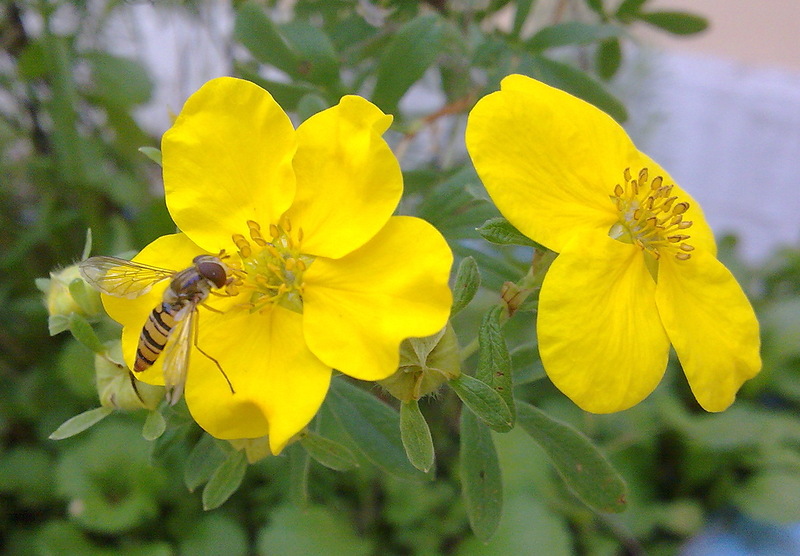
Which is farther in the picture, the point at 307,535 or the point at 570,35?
the point at 307,535

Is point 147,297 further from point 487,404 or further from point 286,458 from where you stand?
point 286,458

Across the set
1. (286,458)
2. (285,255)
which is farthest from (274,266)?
(286,458)

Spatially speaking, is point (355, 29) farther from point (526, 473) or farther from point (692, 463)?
point (692, 463)

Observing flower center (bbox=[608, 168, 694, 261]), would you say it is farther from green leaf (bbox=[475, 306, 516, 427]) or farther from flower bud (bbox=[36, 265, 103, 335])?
flower bud (bbox=[36, 265, 103, 335])

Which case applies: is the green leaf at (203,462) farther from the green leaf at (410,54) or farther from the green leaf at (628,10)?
the green leaf at (628,10)

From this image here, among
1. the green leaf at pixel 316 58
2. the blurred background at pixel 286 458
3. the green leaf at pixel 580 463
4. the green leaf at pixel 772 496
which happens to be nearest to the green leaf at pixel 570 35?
the blurred background at pixel 286 458

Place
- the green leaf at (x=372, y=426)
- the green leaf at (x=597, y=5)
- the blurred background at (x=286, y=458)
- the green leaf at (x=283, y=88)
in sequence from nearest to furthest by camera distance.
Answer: the green leaf at (x=372, y=426)
the green leaf at (x=283, y=88)
the blurred background at (x=286, y=458)
the green leaf at (x=597, y=5)

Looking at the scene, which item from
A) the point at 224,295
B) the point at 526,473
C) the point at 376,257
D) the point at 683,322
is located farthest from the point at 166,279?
the point at 526,473

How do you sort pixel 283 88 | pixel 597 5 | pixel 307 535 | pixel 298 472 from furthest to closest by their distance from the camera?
pixel 307 535 → pixel 597 5 → pixel 283 88 → pixel 298 472
